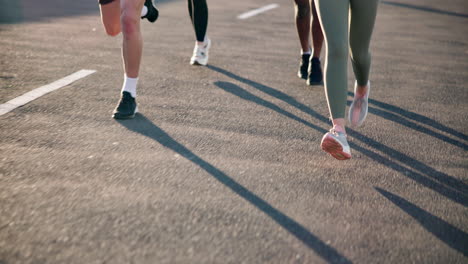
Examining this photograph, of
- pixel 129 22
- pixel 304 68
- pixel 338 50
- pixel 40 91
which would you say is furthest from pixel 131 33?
pixel 304 68

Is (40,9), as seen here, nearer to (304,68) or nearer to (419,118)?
(304,68)

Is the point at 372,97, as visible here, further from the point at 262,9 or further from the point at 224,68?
the point at 262,9

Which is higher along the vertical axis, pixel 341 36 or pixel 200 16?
pixel 341 36

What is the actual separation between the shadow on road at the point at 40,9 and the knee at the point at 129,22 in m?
4.59

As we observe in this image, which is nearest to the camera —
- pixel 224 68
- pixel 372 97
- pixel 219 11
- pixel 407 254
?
pixel 407 254

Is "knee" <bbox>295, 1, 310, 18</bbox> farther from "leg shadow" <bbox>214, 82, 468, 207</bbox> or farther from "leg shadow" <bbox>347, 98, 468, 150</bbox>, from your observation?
"leg shadow" <bbox>347, 98, 468, 150</bbox>

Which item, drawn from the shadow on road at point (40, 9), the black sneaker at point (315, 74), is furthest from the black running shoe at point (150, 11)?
the shadow on road at point (40, 9)

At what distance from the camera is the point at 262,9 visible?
39.6 ft

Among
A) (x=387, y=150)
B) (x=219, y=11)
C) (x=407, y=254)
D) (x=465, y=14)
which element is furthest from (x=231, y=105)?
(x=465, y=14)

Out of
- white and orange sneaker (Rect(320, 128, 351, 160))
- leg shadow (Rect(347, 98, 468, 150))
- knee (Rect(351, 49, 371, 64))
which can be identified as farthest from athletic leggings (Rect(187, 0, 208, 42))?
white and orange sneaker (Rect(320, 128, 351, 160))

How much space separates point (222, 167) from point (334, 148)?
71cm

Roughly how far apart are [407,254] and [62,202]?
69.2 inches

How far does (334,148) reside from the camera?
12.0 ft

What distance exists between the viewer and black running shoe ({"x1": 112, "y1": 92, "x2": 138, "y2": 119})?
4531 mm
